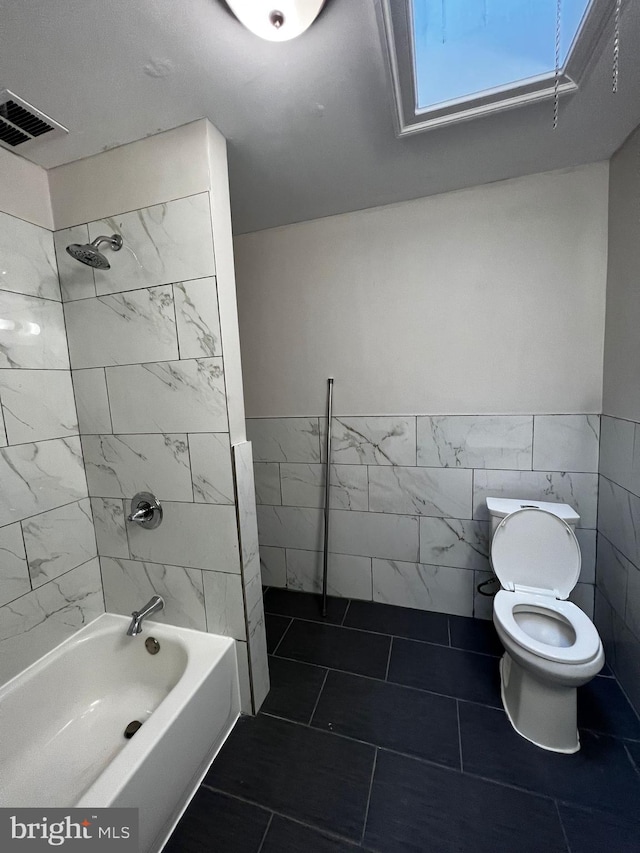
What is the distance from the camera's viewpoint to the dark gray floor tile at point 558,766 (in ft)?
3.59

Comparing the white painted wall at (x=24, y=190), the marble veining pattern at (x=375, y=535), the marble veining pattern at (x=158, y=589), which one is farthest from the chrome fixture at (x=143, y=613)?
the white painted wall at (x=24, y=190)

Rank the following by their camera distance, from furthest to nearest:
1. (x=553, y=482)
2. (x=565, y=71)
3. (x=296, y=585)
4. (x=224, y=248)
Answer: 1. (x=296, y=585)
2. (x=553, y=482)
3. (x=224, y=248)
4. (x=565, y=71)

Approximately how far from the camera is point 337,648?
5.74 ft

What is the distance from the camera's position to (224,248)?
125 centimetres

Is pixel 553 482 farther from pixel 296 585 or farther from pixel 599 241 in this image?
pixel 296 585

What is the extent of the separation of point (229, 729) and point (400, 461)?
1.47 metres

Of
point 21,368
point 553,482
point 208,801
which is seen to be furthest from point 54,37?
point 553,482

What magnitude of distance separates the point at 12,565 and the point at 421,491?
1886mm

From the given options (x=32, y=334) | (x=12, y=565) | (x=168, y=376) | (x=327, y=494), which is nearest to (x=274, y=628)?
(x=327, y=494)

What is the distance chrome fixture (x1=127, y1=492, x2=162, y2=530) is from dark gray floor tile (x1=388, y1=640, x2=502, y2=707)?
133 centimetres

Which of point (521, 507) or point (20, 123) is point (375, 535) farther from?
point (20, 123)

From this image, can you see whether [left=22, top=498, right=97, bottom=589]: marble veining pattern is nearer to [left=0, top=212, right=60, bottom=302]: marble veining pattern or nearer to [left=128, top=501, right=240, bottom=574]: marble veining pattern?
[left=128, top=501, right=240, bottom=574]: marble veining pattern

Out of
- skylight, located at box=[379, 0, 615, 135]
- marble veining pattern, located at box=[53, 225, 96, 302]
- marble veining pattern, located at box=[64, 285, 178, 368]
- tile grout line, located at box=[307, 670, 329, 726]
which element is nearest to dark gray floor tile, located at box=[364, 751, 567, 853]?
tile grout line, located at box=[307, 670, 329, 726]

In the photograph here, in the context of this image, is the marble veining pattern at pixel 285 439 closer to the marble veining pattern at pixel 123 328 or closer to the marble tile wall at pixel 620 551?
the marble veining pattern at pixel 123 328
